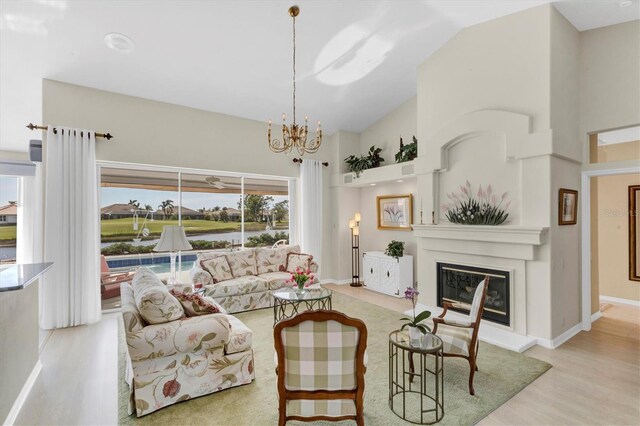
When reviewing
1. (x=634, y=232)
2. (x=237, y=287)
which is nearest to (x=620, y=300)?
(x=634, y=232)

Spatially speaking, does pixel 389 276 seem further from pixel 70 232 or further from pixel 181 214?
pixel 70 232

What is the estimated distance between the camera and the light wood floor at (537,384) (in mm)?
2379

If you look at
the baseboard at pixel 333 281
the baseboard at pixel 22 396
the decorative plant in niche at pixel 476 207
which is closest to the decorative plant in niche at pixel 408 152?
the decorative plant in niche at pixel 476 207

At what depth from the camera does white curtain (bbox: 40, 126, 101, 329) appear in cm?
424

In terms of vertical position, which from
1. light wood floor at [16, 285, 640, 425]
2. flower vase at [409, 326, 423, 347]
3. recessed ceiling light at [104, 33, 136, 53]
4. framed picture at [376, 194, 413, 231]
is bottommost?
light wood floor at [16, 285, 640, 425]

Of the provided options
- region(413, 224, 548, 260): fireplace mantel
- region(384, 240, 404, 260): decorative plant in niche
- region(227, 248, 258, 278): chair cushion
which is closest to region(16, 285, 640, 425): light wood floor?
region(413, 224, 548, 260): fireplace mantel

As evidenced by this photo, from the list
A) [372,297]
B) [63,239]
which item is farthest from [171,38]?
[372,297]

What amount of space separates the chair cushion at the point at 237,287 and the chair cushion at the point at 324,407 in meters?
3.22

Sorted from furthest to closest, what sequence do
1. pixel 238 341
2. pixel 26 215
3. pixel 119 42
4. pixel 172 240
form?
pixel 26 215 → pixel 172 240 → pixel 119 42 → pixel 238 341

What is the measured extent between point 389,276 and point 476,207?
2371mm

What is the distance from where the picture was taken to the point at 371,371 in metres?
3.06

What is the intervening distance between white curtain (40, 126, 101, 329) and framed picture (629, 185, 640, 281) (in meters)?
8.30

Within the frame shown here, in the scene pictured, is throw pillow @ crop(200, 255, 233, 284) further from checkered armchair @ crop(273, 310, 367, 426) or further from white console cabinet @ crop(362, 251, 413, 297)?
checkered armchair @ crop(273, 310, 367, 426)

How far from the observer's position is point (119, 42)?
3779mm
